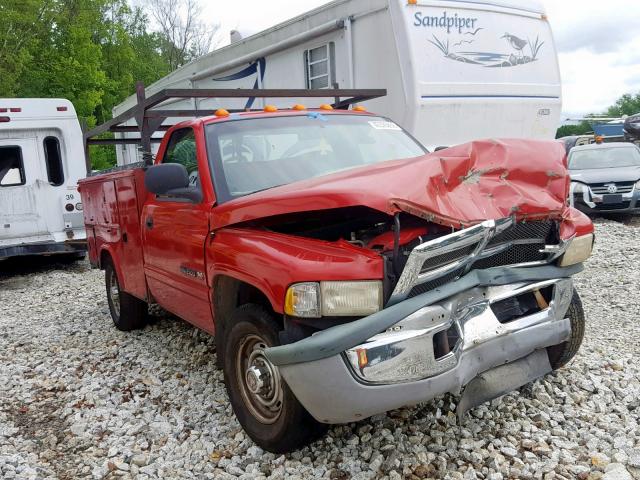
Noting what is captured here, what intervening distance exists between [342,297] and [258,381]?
825 mm

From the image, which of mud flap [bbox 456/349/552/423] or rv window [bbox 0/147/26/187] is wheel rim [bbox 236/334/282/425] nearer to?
mud flap [bbox 456/349/552/423]

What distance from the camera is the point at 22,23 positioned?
76.4 feet

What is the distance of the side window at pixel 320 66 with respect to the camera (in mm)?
8562

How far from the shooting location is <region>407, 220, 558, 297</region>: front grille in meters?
2.95

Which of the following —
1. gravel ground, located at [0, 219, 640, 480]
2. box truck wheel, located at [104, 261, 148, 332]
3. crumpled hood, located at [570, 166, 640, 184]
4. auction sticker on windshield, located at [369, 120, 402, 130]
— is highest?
auction sticker on windshield, located at [369, 120, 402, 130]

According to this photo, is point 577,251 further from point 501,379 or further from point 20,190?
point 20,190

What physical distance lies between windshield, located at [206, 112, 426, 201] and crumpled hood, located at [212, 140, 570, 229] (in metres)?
0.62

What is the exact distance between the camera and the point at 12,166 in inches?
382

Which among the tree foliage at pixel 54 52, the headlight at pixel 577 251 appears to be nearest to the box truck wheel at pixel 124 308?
the headlight at pixel 577 251

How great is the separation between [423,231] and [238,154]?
1644 millimetres

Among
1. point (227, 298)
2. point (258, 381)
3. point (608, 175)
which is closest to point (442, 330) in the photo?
point (258, 381)

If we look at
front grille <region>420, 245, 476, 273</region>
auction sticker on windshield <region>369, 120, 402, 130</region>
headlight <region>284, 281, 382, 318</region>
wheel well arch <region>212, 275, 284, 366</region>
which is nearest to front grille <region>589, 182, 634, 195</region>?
auction sticker on windshield <region>369, 120, 402, 130</region>

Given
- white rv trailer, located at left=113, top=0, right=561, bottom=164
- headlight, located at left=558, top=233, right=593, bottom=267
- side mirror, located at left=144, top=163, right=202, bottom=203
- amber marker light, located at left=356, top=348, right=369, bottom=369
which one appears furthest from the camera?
white rv trailer, located at left=113, top=0, right=561, bottom=164

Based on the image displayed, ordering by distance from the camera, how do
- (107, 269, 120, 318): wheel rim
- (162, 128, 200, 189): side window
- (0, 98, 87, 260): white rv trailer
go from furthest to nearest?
1. (0, 98, 87, 260): white rv trailer
2. (107, 269, 120, 318): wheel rim
3. (162, 128, 200, 189): side window
